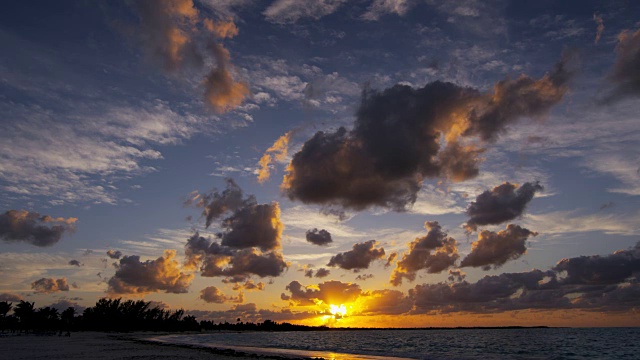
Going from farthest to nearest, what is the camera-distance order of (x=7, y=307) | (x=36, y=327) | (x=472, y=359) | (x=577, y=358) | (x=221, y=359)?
(x=36, y=327)
(x=7, y=307)
(x=577, y=358)
(x=472, y=359)
(x=221, y=359)

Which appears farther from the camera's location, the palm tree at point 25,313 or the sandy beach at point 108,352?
the palm tree at point 25,313

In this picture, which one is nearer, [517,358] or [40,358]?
[40,358]

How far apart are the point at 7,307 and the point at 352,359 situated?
18239 cm

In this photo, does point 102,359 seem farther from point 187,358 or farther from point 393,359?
point 393,359

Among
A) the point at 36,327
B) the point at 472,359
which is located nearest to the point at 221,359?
the point at 472,359

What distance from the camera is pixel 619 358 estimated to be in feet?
251

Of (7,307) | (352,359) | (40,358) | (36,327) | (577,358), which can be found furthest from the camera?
(36,327)

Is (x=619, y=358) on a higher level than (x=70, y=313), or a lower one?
lower

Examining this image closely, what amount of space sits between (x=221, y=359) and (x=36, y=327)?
7553 inches

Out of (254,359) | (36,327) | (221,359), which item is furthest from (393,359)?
(36,327)

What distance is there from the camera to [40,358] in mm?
49844

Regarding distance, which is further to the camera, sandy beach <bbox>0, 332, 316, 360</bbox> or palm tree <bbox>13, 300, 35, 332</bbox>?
palm tree <bbox>13, 300, 35, 332</bbox>

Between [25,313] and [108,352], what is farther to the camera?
[25,313]

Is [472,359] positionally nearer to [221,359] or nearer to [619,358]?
[619,358]
